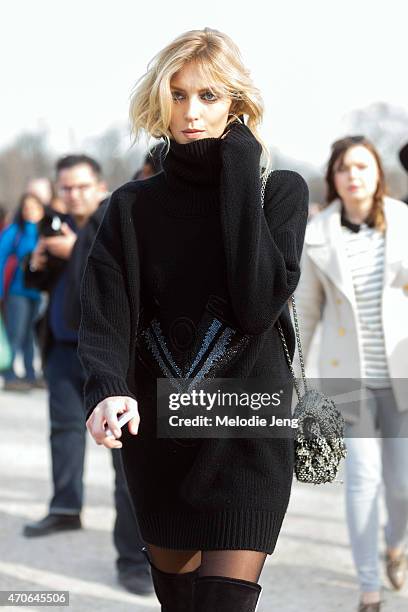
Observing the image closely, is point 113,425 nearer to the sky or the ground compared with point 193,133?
nearer to the ground

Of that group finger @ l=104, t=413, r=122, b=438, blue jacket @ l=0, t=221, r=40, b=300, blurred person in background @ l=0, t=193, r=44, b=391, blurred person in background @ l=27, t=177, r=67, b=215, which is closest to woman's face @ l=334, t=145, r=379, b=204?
finger @ l=104, t=413, r=122, b=438

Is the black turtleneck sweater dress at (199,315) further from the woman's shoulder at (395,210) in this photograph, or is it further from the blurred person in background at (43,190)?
the blurred person in background at (43,190)

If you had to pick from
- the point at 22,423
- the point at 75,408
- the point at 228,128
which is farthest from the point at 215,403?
the point at 22,423

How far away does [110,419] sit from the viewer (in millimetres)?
2658

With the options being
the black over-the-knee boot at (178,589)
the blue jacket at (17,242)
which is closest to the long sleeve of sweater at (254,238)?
the black over-the-knee boot at (178,589)

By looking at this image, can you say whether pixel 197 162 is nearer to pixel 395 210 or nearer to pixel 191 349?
pixel 191 349

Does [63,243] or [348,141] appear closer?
[348,141]

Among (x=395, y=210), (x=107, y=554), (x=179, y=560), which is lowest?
(x=107, y=554)

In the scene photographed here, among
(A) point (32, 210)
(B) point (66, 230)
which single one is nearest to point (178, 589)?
(B) point (66, 230)

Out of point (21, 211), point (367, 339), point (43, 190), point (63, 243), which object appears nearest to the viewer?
point (367, 339)

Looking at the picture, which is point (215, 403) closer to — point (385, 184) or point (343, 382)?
point (343, 382)

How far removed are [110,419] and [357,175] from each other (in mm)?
2443

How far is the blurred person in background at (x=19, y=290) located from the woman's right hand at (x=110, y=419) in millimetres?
7581

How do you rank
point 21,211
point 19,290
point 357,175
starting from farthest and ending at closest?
point 19,290, point 21,211, point 357,175
